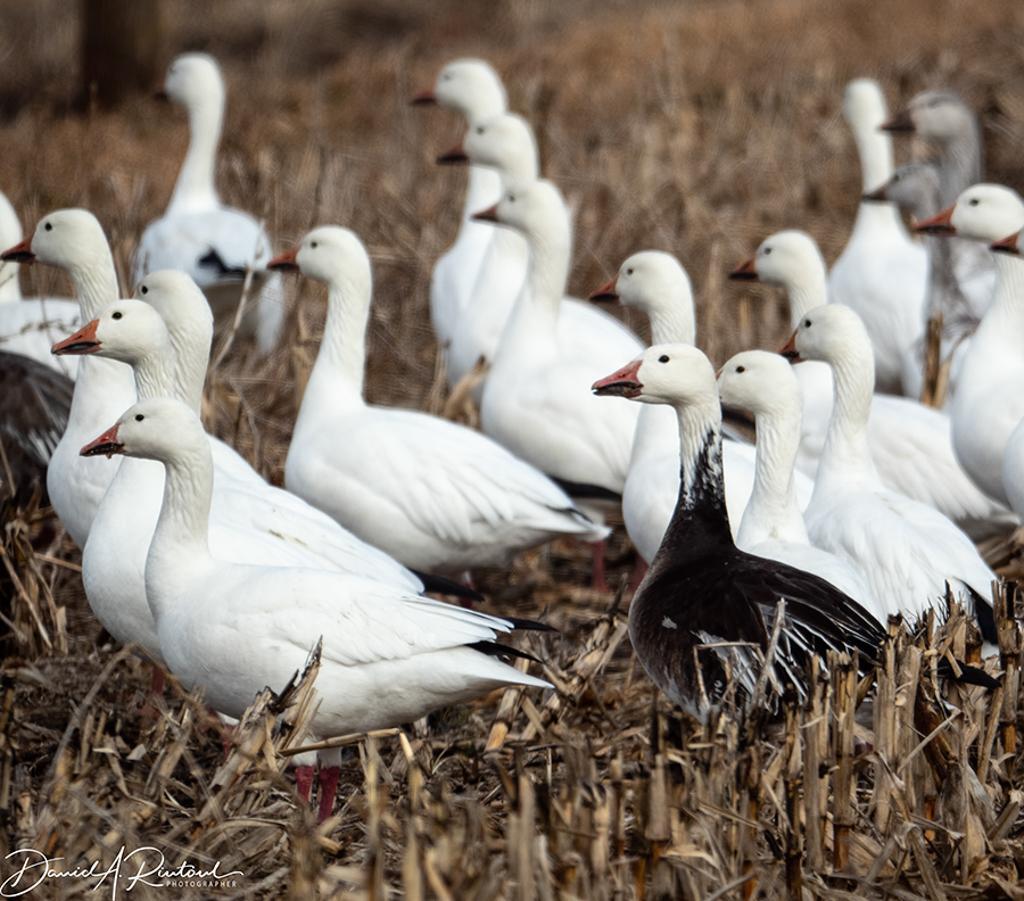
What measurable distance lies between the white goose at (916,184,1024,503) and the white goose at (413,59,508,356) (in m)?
2.12

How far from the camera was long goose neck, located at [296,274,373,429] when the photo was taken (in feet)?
18.7

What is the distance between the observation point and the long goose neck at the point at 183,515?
410 centimetres

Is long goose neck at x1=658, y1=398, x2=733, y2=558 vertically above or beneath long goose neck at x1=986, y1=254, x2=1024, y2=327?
beneath

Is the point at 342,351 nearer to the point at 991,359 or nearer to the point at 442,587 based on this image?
the point at 442,587

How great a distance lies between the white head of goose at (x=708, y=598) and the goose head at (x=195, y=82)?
4.90 meters

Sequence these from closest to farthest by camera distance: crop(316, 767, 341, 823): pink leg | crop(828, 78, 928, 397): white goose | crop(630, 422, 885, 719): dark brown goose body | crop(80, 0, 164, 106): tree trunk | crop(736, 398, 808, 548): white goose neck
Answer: crop(630, 422, 885, 719): dark brown goose body → crop(316, 767, 341, 823): pink leg → crop(736, 398, 808, 548): white goose neck → crop(828, 78, 928, 397): white goose → crop(80, 0, 164, 106): tree trunk

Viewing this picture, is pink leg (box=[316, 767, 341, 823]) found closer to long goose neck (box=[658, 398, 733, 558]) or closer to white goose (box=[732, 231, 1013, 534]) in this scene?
long goose neck (box=[658, 398, 733, 558])

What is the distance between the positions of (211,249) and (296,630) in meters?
3.56

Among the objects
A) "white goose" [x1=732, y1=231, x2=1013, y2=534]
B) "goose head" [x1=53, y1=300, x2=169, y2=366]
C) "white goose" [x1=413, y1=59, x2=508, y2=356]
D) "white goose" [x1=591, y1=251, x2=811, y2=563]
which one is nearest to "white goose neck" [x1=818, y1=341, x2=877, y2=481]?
"white goose" [x1=591, y1=251, x2=811, y2=563]

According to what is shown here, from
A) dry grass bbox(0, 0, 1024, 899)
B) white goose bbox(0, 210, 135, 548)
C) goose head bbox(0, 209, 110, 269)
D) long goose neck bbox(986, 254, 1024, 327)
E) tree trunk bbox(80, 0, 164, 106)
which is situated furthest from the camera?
tree trunk bbox(80, 0, 164, 106)

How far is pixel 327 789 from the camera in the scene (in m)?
4.04

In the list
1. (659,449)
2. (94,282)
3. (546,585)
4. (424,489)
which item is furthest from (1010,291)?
(94,282)

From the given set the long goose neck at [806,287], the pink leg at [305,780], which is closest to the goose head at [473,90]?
the long goose neck at [806,287]

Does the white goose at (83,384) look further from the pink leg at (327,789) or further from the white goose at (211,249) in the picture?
the pink leg at (327,789)
